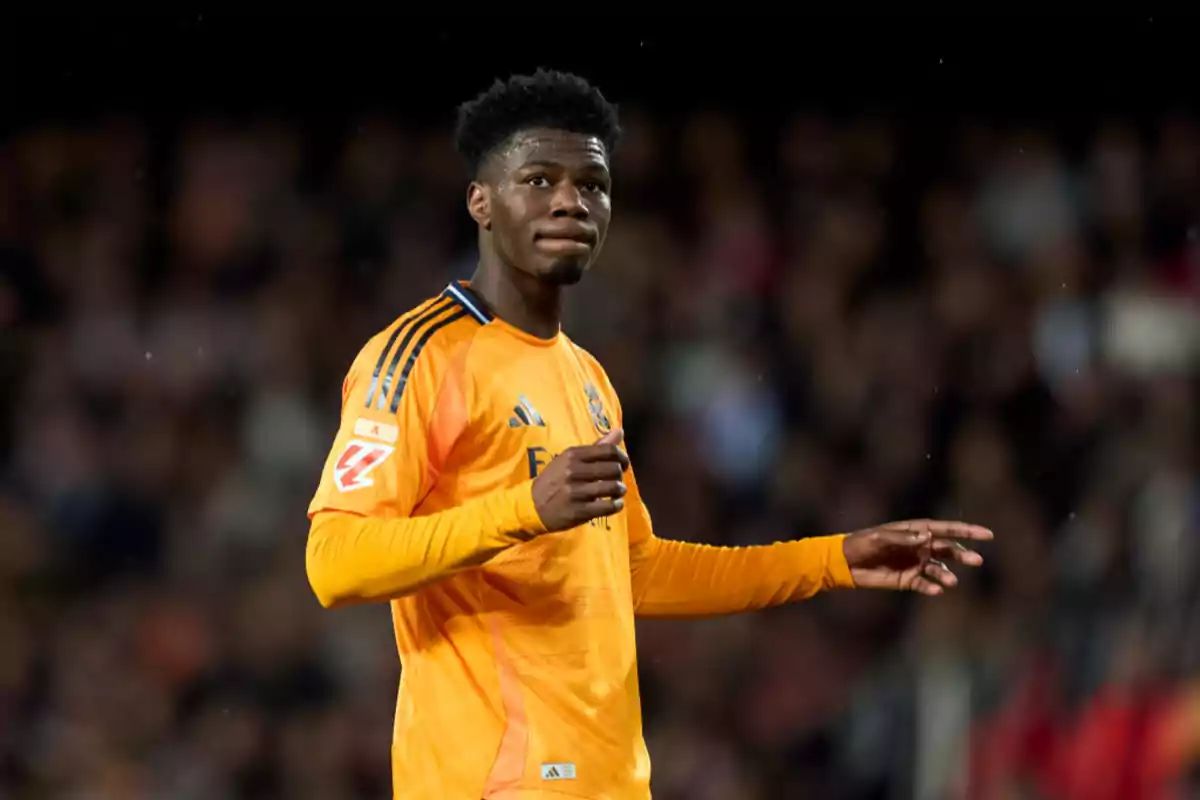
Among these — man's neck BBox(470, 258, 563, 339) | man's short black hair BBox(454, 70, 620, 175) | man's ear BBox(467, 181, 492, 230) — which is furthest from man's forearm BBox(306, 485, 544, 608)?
man's short black hair BBox(454, 70, 620, 175)

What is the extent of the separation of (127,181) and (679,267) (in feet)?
8.55

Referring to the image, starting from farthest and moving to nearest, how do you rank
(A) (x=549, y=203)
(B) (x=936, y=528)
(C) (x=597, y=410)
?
(B) (x=936, y=528) < (C) (x=597, y=410) < (A) (x=549, y=203)

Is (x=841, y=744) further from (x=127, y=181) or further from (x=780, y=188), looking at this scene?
(x=127, y=181)

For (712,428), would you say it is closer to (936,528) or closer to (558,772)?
(936,528)

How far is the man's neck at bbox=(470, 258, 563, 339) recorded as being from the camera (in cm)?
355

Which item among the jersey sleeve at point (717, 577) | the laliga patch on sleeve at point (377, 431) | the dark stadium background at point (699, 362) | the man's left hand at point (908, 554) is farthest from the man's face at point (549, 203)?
the dark stadium background at point (699, 362)

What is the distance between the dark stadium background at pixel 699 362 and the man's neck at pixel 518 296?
3.04m

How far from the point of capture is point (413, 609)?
341cm

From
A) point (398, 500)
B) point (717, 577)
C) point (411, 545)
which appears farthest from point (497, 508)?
point (717, 577)

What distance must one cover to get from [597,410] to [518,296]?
0.31 m

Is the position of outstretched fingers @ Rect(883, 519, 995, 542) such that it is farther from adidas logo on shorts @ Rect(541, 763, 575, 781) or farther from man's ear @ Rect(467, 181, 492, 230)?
man's ear @ Rect(467, 181, 492, 230)

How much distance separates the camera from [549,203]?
11.3 ft

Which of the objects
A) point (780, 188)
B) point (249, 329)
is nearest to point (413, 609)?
point (249, 329)

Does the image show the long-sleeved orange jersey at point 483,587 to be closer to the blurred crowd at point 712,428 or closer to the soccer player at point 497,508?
the soccer player at point 497,508
